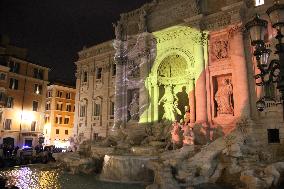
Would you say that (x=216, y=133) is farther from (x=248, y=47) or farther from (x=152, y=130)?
(x=248, y=47)

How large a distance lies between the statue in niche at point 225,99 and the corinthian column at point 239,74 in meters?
0.53

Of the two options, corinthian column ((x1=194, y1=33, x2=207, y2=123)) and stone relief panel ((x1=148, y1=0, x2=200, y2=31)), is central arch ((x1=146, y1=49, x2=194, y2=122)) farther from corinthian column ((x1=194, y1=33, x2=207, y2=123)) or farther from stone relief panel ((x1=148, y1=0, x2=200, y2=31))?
stone relief panel ((x1=148, y1=0, x2=200, y2=31))

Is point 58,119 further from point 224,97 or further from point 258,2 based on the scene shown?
point 258,2

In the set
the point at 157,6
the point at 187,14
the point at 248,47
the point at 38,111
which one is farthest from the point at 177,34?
the point at 38,111

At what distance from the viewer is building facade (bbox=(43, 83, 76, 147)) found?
44625mm

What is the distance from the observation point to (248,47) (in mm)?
19797

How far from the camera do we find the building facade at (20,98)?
3127 cm

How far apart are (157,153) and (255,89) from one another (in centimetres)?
837

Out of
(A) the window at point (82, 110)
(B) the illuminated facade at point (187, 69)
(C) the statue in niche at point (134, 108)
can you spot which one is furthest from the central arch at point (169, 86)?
(A) the window at point (82, 110)

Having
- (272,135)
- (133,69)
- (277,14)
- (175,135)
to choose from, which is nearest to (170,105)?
(175,135)

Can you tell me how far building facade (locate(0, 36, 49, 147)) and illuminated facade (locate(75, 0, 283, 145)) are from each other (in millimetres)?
8929

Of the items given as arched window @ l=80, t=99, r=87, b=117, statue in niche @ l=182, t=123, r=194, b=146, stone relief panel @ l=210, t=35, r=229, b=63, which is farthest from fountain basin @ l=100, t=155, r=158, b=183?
arched window @ l=80, t=99, r=87, b=117

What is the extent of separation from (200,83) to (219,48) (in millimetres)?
3141

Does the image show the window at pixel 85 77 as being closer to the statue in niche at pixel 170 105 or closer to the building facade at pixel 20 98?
the building facade at pixel 20 98
